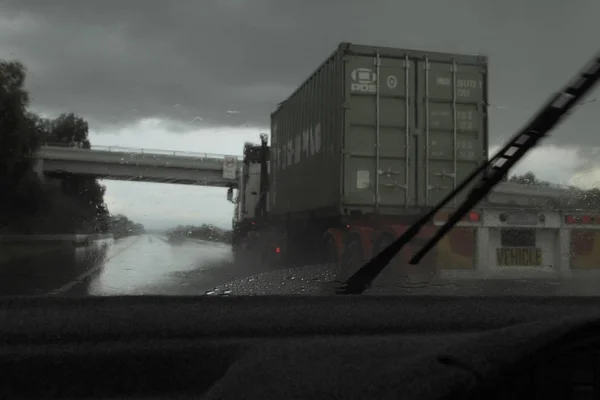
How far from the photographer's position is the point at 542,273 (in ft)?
23.6

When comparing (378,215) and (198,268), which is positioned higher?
(378,215)

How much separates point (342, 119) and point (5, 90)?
5.54 metres

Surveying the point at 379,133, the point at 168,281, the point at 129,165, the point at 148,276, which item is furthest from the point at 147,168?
the point at 379,133

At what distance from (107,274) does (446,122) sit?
465 cm

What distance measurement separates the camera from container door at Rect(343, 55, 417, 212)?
27.7 feet

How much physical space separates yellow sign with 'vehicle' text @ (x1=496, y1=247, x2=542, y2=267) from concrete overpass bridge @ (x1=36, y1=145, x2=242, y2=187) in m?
3.20

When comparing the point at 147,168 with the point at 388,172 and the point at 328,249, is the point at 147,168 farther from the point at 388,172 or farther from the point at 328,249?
the point at 388,172

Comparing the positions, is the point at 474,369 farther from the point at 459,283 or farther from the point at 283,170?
the point at 283,170

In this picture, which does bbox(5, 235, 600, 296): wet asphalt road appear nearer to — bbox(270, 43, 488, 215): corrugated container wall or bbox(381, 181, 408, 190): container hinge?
bbox(270, 43, 488, 215): corrugated container wall

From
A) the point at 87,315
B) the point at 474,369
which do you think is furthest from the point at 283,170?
the point at 474,369

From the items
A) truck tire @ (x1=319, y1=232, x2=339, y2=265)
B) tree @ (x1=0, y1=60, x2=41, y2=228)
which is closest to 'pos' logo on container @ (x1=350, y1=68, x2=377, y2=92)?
truck tire @ (x1=319, y1=232, x2=339, y2=265)

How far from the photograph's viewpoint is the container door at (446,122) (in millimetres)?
7620

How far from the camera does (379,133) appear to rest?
948 centimetres

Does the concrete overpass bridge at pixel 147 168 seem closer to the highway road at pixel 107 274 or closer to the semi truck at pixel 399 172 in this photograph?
the semi truck at pixel 399 172
